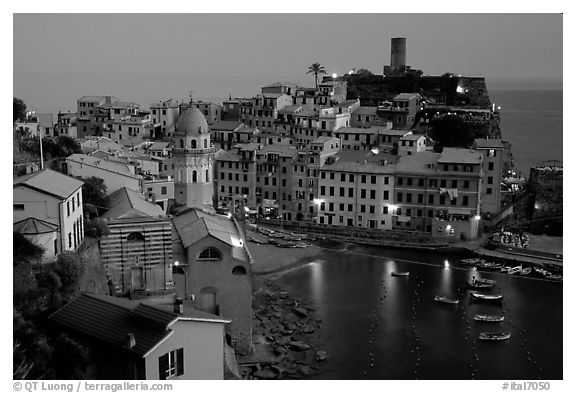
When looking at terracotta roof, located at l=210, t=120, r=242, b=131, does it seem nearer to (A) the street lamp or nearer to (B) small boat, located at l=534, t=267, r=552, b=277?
(A) the street lamp

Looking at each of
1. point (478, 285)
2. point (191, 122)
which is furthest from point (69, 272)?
point (478, 285)

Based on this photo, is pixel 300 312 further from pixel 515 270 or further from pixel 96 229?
pixel 515 270

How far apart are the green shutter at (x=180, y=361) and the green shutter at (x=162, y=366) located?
0.34 feet

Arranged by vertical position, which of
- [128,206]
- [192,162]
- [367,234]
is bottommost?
[367,234]

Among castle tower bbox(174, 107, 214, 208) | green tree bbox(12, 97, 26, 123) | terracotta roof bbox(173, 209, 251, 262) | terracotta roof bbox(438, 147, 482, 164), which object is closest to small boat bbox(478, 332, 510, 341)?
terracotta roof bbox(173, 209, 251, 262)

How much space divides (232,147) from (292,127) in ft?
7.66

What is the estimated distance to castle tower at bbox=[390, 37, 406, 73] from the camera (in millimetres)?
30352

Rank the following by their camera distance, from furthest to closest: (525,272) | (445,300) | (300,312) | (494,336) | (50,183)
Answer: (525,272) < (445,300) < (300,312) < (494,336) < (50,183)

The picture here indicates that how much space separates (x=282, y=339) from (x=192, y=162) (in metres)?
4.85

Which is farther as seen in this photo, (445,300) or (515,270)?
(515,270)

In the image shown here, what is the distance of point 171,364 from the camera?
581 cm

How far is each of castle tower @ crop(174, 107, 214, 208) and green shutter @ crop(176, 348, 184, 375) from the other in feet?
29.9

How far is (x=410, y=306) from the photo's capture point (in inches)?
543

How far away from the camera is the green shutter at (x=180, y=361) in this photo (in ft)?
19.2
